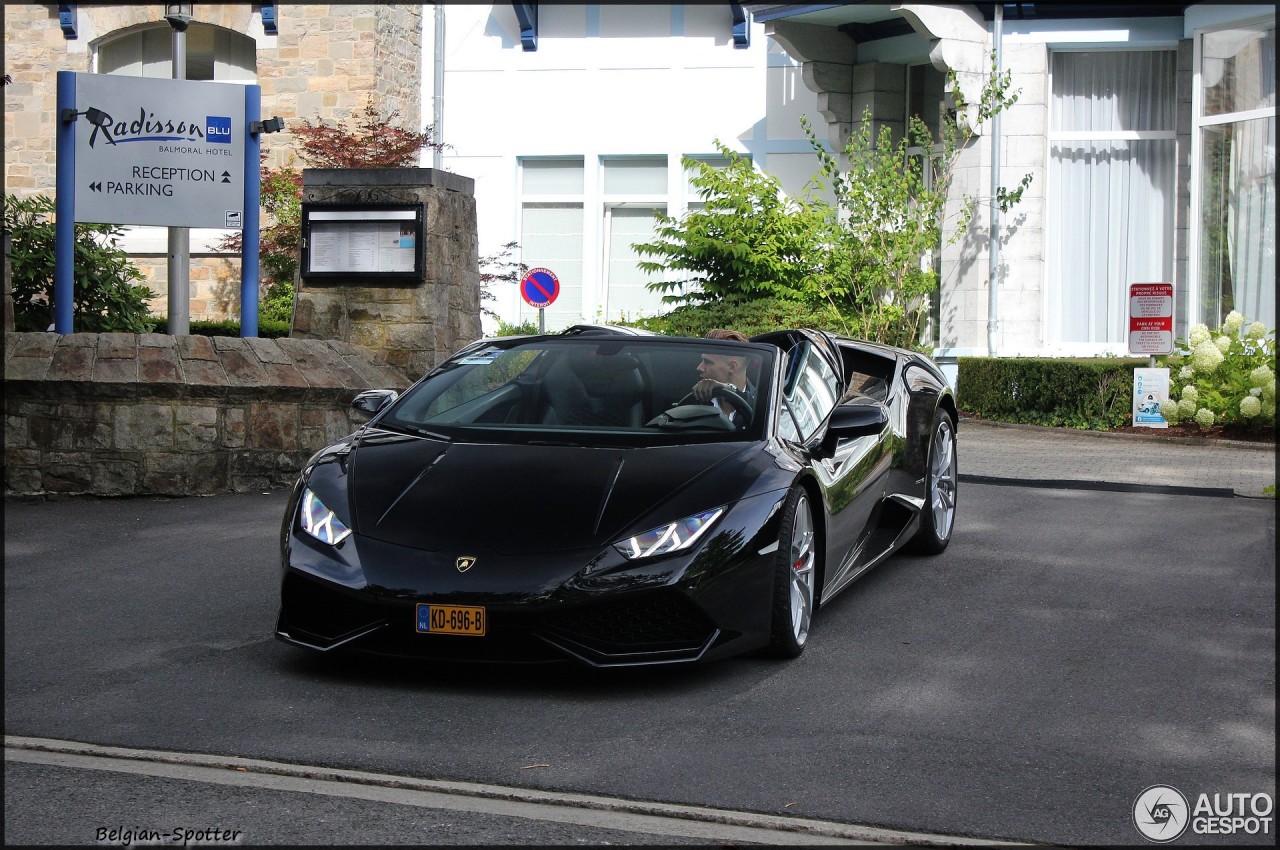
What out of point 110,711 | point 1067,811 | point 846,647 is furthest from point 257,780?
point 846,647

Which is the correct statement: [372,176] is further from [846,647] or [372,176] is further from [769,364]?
[846,647]

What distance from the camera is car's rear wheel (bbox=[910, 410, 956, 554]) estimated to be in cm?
844

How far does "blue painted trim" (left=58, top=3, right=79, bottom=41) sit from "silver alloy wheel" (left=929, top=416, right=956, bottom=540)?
70.8 ft

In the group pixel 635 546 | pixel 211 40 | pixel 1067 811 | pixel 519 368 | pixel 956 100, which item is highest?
pixel 211 40

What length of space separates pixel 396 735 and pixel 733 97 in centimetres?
2043

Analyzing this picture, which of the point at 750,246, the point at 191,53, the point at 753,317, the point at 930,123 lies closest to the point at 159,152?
the point at 753,317

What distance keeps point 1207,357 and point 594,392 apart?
10.7m

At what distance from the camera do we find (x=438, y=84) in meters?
25.1

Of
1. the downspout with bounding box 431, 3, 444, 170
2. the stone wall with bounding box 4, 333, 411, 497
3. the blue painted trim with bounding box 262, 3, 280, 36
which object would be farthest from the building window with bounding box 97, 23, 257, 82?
the stone wall with bounding box 4, 333, 411, 497

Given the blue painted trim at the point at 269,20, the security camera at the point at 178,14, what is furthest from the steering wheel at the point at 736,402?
the blue painted trim at the point at 269,20

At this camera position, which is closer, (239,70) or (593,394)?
(593,394)

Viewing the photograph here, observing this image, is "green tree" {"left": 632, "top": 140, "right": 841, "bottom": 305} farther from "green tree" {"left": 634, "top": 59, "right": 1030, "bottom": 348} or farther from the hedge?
the hedge

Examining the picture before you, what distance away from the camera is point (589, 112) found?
81.6ft

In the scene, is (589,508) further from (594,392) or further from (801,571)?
(594,392)
